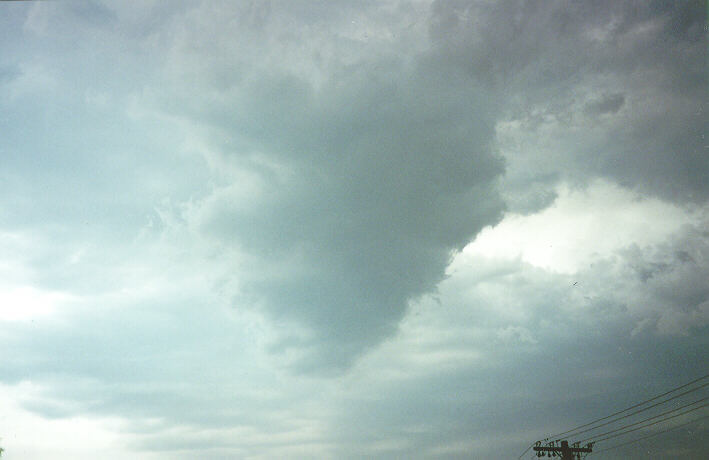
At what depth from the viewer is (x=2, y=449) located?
9488cm

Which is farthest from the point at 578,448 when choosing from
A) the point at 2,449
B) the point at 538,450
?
the point at 2,449

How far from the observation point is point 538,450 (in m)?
110

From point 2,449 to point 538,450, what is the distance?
68.4 m

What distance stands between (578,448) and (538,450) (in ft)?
17.4

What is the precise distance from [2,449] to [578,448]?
73.3 meters

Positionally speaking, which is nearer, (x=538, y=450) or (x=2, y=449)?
(x=2, y=449)

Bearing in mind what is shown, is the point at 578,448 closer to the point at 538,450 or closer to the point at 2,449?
the point at 538,450

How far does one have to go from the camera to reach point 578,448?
10888cm

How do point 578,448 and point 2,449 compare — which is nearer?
point 2,449
